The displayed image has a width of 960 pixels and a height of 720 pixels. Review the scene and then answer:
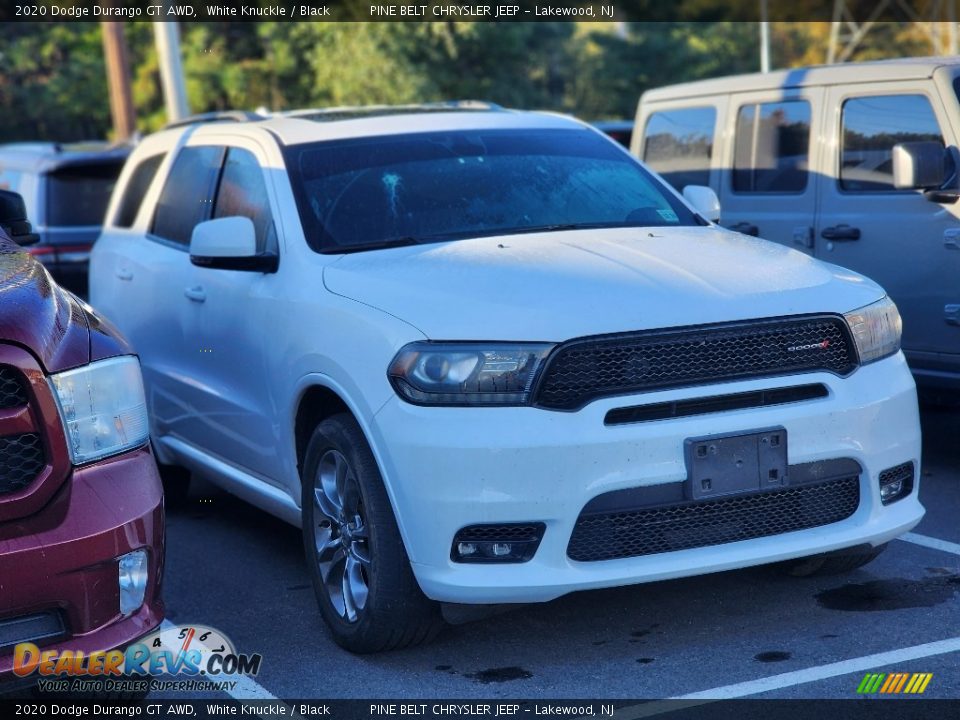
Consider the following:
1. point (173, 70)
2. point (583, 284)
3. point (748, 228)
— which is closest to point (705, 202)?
point (583, 284)

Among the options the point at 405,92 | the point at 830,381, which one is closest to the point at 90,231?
the point at 830,381

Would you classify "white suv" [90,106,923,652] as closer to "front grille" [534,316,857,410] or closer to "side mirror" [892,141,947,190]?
"front grille" [534,316,857,410]

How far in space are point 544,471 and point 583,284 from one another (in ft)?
2.27

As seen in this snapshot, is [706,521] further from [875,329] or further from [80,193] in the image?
[80,193]

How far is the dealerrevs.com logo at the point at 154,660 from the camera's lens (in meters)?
3.45

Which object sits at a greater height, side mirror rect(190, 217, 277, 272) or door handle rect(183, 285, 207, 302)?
side mirror rect(190, 217, 277, 272)

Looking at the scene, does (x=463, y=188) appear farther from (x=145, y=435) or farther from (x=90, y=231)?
(x=90, y=231)

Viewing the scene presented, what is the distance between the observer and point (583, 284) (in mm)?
Answer: 4340

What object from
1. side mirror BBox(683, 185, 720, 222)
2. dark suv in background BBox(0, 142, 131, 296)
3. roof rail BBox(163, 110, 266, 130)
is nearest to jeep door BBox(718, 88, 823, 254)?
side mirror BBox(683, 185, 720, 222)

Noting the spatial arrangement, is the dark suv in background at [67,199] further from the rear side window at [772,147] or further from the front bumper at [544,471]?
the front bumper at [544,471]

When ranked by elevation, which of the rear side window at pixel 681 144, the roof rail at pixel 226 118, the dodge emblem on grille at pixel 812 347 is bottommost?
the dodge emblem on grille at pixel 812 347

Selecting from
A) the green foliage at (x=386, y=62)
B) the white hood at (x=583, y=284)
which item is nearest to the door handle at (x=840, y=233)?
the white hood at (x=583, y=284)

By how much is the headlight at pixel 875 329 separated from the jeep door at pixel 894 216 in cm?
207

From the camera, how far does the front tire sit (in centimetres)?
424
